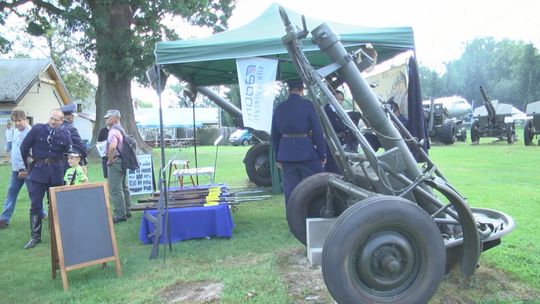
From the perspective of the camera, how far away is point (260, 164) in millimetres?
9953

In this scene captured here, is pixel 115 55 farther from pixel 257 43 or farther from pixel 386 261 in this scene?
pixel 386 261

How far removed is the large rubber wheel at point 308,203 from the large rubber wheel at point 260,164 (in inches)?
212

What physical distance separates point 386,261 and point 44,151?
460 cm

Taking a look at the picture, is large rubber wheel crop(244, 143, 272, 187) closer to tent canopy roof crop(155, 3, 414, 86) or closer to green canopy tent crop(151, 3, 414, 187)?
green canopy tent crop(151, 3, 414, 187)

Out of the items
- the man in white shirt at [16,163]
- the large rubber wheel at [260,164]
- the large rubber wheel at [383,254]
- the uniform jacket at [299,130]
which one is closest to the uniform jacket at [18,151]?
the man in white shirt at [16,163]

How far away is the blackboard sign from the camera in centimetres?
436

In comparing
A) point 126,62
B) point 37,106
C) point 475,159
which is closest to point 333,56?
point 475,159

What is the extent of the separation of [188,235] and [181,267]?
43.4 inches

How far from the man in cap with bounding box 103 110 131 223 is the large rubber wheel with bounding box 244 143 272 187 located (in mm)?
3420

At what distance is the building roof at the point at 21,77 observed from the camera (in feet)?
84.4

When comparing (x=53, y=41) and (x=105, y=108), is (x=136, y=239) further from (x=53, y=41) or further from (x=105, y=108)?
(x=53, y=41)

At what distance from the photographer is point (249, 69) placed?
19.5 ft

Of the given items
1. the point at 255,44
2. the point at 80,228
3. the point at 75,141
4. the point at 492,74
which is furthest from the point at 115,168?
the point at 492,74

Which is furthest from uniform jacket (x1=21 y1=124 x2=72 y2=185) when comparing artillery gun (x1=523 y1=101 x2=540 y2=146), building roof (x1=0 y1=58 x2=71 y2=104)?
building roof (x1=0 y1=58 x2=71 y2=104)
